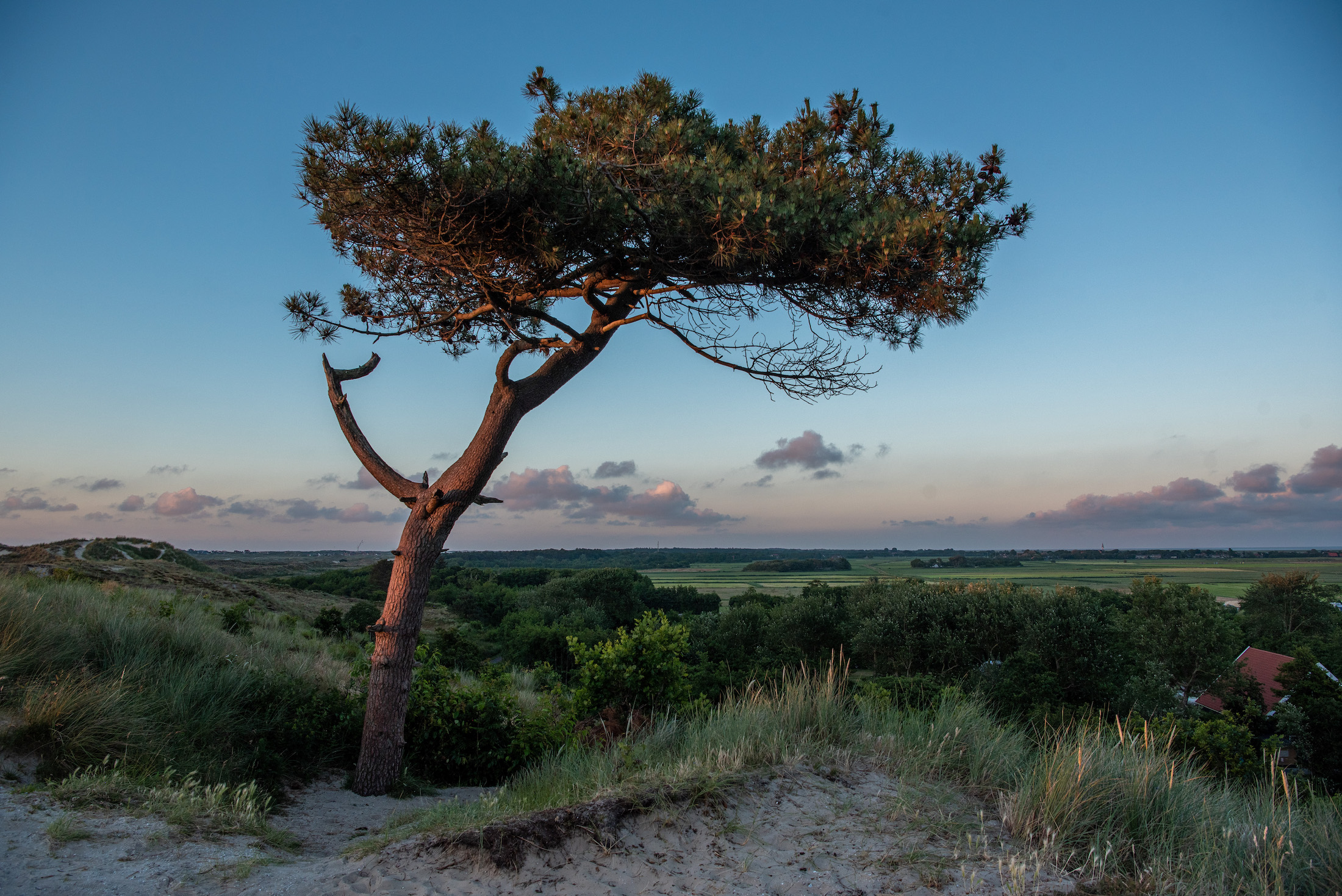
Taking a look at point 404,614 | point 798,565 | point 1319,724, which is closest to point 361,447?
point 404,614

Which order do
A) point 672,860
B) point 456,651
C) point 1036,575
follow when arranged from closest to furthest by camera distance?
point 672,860 < point 456,651 < point 1036,575

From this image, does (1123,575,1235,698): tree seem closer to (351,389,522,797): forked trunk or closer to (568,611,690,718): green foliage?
(568,611,690,718): green foliage

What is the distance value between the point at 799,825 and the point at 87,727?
19.6ft

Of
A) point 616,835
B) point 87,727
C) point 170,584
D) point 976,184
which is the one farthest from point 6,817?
point 170,584

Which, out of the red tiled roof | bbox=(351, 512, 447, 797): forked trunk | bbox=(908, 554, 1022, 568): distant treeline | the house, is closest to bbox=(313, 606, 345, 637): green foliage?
bbox=(351, 512, 447, 797): forked trunk

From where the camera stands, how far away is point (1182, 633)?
39.0m

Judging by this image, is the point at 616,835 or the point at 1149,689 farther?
the point at 1149,689

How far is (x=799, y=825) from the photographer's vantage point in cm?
393

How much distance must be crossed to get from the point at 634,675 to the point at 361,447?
4130 millimetres

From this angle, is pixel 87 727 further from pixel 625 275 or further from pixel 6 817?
pixel 625 275

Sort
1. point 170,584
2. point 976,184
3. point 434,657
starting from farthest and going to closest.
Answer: point 170,584, point 434,657, point 976,184

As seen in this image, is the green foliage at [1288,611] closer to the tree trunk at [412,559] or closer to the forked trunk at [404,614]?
the tree trunk at [412,559]

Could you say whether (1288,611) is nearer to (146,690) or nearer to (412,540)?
(412,540)

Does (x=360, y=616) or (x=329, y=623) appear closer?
(x=329, y=623)
